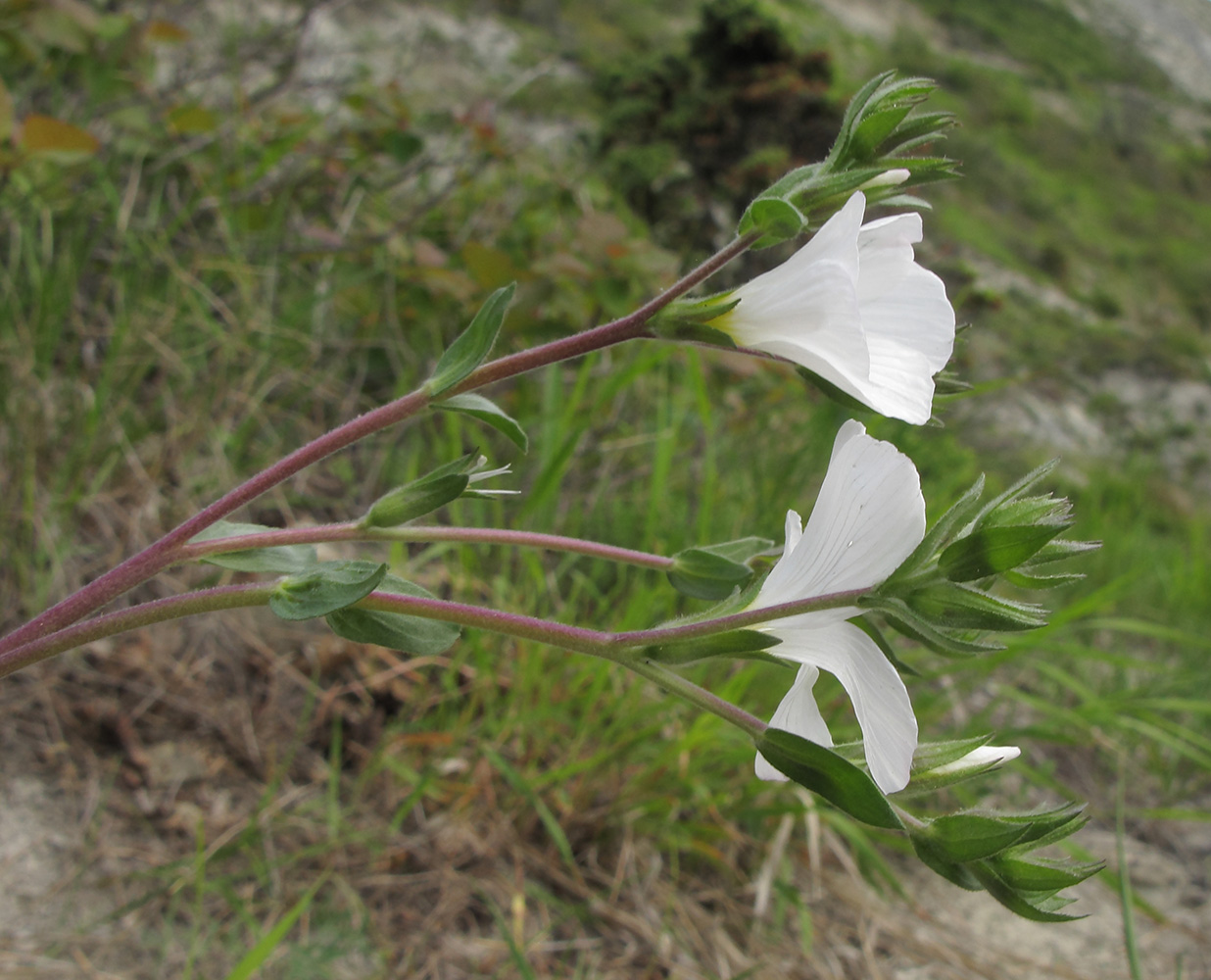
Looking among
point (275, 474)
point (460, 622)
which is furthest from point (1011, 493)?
point (275, 474)

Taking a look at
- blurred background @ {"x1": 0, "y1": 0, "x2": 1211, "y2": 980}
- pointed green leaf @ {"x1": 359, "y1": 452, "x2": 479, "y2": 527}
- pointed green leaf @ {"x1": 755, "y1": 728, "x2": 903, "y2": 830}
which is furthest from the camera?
blurred background @ {"x1": 0, "y1": 0, "x2": 1211, "y2": 980}

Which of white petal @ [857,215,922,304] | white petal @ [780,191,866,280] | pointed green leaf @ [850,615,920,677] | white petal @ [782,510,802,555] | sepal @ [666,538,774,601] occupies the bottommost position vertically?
sepal @ [666,538,774,601]

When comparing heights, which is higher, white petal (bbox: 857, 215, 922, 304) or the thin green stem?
white petal (bbox: 857, 215, 922, 304)

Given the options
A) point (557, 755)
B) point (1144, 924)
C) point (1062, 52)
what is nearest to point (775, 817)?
point (557, 755)

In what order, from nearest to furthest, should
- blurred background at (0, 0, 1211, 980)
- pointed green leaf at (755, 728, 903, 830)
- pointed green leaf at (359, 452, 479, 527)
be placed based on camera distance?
pointed green leaf at (755, 728, 903, 830)
pointed green leaf at (359, 452, 479, 527)
blurred background at (0, 0, 1211, 980)

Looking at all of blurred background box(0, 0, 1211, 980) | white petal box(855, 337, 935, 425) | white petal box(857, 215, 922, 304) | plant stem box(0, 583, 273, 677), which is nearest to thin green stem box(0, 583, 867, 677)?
plant stem box(0, 583, 273, 677)

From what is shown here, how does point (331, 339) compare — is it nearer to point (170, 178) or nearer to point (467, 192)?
point (170, 178)

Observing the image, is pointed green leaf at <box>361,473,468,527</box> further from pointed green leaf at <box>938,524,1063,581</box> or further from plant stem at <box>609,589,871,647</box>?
pointed green leaf at <box>938,524,1063,581</box>
